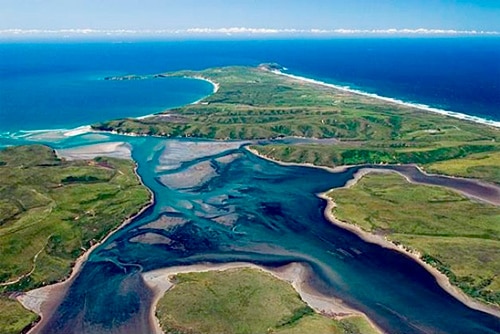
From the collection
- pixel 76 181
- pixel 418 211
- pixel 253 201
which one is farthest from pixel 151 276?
pixel 418 211

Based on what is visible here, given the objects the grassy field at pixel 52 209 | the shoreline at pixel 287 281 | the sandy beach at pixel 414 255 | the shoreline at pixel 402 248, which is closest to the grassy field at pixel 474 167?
the shoreline at pixel 402 248

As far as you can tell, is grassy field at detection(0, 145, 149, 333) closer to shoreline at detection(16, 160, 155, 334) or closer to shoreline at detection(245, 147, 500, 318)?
shoreline at detection(16, 160, 155, 334)

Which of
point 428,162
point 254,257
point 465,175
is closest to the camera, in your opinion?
point 254,257

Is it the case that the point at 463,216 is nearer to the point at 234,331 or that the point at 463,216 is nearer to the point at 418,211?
Result: the point at 418,211

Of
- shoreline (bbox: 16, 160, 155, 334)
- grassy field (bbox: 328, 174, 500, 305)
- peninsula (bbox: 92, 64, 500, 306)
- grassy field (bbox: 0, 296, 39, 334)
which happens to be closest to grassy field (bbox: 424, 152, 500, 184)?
peninsula (bbox: 92, 64, 500, 306)

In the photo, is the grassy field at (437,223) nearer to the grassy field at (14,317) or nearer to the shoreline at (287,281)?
the shoreline at (287,281)

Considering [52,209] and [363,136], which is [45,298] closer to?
[52,209]
